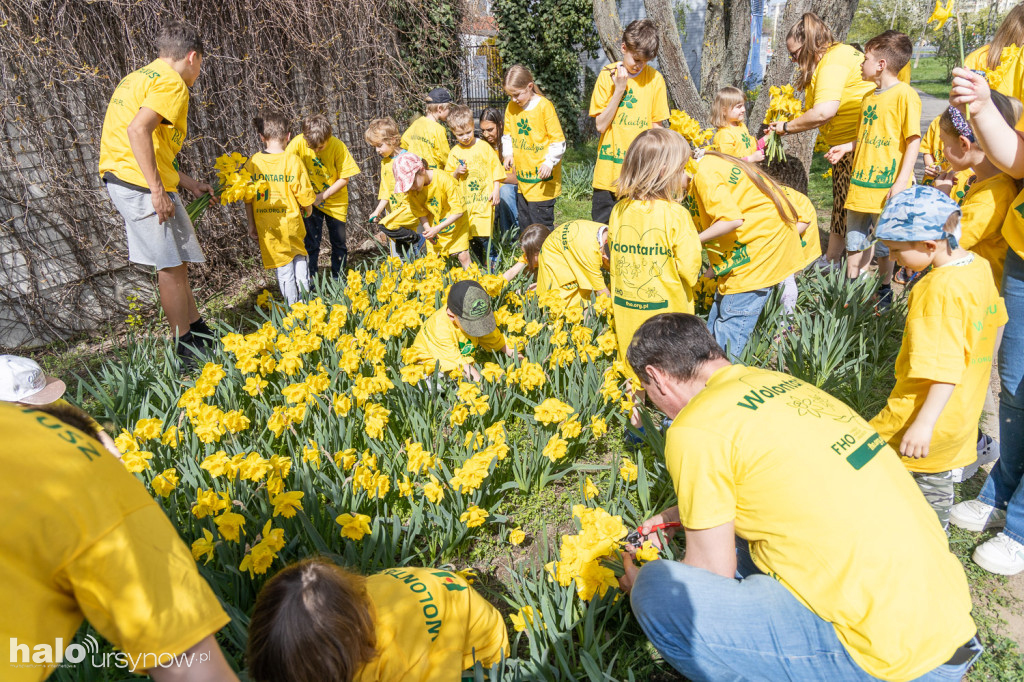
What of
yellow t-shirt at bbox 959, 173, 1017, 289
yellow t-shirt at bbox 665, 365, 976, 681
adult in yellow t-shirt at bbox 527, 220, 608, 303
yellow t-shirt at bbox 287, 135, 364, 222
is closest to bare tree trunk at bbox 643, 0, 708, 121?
yellow t-shirt at bbox 287, 135, 364, 222

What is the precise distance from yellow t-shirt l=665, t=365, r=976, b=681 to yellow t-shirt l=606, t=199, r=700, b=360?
1.35 metres

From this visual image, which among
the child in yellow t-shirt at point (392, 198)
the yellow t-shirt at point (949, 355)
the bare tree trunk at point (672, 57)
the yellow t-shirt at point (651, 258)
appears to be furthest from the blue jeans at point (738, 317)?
the bare tree trunk at point (672, 57)

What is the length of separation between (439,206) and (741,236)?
248cm

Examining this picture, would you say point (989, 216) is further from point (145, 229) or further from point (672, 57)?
point (672, 57)

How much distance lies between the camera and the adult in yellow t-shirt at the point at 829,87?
4.36m

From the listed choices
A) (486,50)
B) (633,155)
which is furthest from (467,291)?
(486,50)

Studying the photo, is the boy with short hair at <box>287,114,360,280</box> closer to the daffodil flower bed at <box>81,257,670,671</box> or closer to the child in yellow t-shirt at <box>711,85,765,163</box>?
the daffodil flower bed at <box>81,257,670,671</box>

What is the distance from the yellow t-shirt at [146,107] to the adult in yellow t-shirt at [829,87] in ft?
13.4

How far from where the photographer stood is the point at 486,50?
1309 centimetres

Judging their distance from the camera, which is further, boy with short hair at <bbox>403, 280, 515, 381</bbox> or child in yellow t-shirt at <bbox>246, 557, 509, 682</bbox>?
boy with short hair at <bbox>403, 280, 515, 381</bbox>

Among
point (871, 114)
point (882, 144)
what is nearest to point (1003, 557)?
point (882, 144)

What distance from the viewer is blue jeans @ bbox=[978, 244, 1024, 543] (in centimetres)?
236

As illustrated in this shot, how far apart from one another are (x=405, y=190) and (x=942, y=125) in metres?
3.28

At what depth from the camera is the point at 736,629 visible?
5.46 ft
